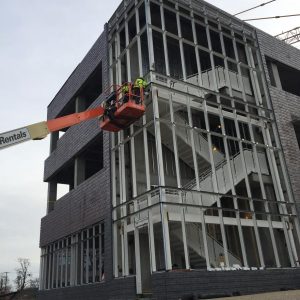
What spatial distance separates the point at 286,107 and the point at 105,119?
42.4 feet

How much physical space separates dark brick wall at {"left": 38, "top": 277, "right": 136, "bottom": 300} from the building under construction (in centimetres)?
8

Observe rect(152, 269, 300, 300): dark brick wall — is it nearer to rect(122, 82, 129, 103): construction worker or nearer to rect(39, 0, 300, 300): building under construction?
rect(39, 0, 300, 300): building under construction

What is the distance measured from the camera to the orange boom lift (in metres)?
13.8

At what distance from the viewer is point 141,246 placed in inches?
714

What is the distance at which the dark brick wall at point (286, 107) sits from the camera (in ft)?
70.5

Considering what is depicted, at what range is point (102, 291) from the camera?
18.6 metres

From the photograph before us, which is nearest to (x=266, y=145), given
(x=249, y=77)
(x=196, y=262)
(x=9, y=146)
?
(x=249, y=77)

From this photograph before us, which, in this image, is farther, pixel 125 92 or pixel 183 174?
pixel 183 174

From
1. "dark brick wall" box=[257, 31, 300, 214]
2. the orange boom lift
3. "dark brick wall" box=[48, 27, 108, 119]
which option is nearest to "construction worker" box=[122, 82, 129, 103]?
the orange boom lift

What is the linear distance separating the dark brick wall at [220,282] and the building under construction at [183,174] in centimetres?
5

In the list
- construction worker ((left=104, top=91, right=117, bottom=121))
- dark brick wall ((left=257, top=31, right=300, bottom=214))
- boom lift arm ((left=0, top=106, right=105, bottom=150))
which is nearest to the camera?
boom lift arm ((left=0, top=106, right=105, bottom=150))

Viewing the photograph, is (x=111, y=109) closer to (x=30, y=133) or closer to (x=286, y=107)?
(x=30, y=133)

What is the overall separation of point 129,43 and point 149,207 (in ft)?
32.3

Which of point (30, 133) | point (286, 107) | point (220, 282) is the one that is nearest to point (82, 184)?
point (30, 133)
